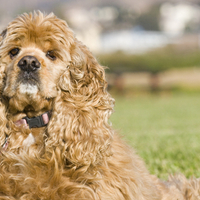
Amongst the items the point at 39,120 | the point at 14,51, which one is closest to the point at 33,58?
the point at 14,51

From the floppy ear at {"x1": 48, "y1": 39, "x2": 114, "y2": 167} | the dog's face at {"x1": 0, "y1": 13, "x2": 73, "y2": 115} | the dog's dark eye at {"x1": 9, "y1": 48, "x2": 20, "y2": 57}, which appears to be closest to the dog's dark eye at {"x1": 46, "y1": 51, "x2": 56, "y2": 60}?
the dog's face at {"x1": 0, "y1": 13, "x2": 73, "y2": 115}

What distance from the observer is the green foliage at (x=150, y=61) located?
1395 inches

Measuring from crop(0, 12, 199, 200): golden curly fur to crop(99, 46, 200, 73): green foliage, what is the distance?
31115 mm

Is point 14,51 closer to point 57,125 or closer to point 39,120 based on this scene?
point 39,120

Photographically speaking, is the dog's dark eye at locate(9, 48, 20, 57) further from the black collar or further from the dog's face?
the black collar

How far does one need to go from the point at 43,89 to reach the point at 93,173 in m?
0.83

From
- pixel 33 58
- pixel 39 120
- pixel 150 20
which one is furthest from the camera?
pixel 150 20

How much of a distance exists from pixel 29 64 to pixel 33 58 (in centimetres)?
6

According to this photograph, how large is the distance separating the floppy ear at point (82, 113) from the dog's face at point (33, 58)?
0.10 m

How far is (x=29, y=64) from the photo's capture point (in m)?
2.92

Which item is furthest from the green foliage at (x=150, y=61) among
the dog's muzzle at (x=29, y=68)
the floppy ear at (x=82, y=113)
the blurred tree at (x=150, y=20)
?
the blurred tree at (x=150, y=20)

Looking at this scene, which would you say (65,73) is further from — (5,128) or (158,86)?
(158,86)

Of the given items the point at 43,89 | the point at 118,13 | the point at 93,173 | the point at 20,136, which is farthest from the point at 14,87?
the point at 118,13

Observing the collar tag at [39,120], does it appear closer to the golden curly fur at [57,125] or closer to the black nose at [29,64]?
the golden curly fur at [57,125]
